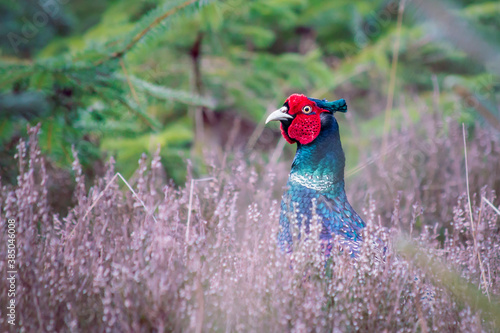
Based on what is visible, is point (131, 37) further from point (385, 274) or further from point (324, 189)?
point (385, 274)

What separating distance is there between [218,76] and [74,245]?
3.72 metres

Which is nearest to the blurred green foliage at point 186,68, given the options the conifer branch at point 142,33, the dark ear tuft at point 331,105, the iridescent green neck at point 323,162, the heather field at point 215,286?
the conifer branch at point 142,33

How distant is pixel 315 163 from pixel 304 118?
0.25 m

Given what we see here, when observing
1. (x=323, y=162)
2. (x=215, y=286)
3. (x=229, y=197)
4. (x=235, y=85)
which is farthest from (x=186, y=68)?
(x=215, y=286)

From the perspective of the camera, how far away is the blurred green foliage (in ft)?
9.08

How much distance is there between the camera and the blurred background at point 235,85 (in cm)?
272

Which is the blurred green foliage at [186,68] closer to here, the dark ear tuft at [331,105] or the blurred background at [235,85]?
the blurred background at [235,85]

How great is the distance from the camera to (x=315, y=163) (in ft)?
7.73

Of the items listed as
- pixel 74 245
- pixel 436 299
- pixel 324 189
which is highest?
pixel 324 189

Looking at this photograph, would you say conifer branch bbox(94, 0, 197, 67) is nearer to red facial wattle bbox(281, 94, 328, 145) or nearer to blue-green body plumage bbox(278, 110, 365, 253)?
red facial wattle bbox(281, 94, 328, 145)

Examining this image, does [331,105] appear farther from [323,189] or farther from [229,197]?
[229,197]

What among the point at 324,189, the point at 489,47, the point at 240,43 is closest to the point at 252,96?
the point at 240,43

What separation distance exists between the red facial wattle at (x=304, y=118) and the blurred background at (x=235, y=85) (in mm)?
560

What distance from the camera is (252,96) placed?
5.52 m
